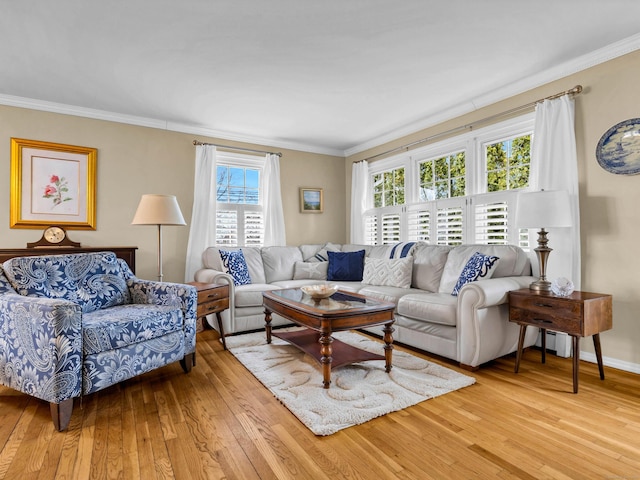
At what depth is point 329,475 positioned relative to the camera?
59.3 inches

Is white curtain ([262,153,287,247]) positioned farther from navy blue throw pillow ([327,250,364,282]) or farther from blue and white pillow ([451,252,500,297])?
blue and white pillow ([451,252,500,297])

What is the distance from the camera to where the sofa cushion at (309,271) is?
14.7 feet

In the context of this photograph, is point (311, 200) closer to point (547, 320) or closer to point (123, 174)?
point (123, 174)

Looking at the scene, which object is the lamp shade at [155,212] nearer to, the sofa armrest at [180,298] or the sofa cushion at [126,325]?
the sofa armrest at [180,298]

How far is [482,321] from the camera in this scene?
2.60 m

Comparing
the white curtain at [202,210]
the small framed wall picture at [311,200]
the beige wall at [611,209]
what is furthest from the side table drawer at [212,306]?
the beige wall at [611,209]

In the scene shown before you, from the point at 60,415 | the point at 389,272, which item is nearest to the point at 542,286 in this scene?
the point at 389,272

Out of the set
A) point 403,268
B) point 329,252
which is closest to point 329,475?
point 403,268

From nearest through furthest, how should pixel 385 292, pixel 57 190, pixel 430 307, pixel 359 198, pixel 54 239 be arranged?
pixel 430 307 → pixel 385 292 → pixel 54 239 → pixel 57 190 → pixel 359 198

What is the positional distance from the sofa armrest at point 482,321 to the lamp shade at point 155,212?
8.72ft

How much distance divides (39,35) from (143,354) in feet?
7.59

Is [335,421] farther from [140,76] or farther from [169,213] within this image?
[140,76]

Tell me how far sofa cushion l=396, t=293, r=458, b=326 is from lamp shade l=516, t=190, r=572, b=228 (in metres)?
0.82

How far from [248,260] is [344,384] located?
7.50 feet
